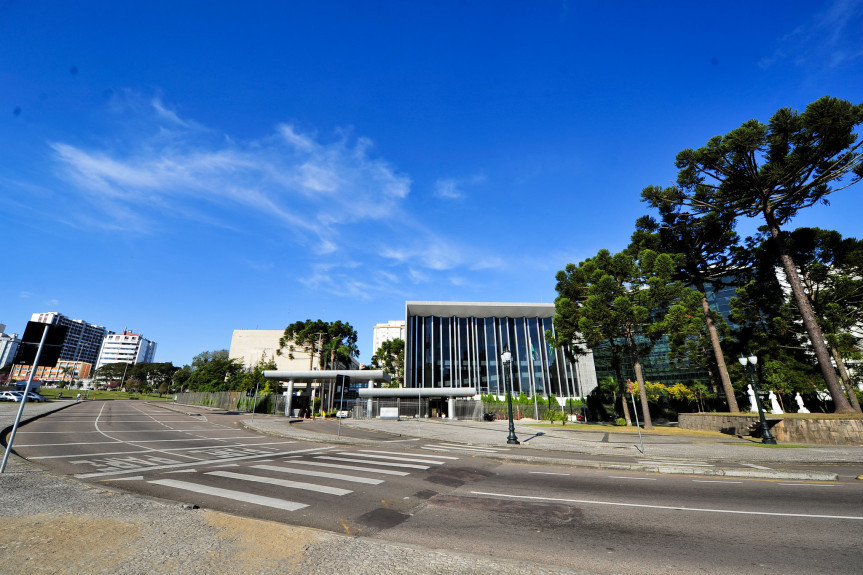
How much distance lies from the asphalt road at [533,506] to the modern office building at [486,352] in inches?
1836

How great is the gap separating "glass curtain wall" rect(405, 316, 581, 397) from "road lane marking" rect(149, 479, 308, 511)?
48.9 metres

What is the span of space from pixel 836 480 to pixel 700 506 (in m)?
6.21

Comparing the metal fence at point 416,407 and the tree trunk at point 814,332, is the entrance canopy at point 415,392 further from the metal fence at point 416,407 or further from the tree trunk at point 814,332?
the tree trunk at point 814,332

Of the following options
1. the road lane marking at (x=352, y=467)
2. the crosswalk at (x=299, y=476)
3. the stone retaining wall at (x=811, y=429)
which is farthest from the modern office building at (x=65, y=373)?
the stone retaining wall at (x=811, y=429)

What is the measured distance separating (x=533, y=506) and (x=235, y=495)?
594 cm

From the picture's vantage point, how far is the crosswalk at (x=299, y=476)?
23.3ft

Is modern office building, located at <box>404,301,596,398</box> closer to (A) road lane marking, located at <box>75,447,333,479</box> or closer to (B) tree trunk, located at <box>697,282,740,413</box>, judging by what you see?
(B) tree trunk, located at <box>697,282,740,413</box>

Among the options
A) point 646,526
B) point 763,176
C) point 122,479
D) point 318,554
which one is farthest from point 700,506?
point 763,176

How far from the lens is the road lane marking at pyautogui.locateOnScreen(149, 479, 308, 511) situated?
6.40 m

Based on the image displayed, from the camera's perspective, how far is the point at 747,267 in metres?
32.7

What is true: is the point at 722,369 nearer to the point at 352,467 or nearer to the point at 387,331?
the point at 352,467

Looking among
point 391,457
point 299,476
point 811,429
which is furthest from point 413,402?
point 299,476

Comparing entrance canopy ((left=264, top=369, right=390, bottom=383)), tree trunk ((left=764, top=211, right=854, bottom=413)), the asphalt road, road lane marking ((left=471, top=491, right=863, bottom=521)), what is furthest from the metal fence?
road lane marking ((left=471, top=491, right=863, bottom=521))

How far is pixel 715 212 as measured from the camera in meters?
29.7
